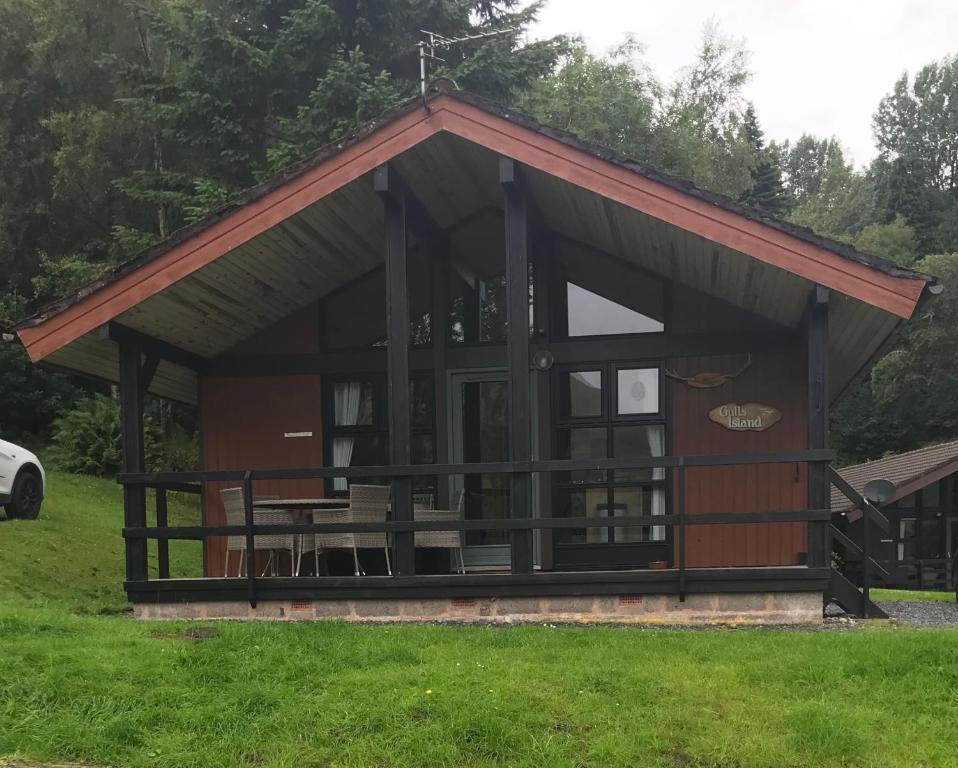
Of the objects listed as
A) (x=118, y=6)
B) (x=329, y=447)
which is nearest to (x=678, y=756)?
(x=329, y=447)

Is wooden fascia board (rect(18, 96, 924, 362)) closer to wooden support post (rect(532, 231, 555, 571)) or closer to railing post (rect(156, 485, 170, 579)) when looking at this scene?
railing post (rect(156, 485, 170, 579))

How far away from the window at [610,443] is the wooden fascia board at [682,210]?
2.43m

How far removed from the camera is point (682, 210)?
6617 mm

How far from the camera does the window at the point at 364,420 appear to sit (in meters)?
9.10

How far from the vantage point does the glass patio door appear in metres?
8.77

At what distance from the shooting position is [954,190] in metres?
41.7

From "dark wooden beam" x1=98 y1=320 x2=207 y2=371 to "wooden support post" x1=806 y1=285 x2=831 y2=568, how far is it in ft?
18.7

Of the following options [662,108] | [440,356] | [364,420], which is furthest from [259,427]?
[662,108]

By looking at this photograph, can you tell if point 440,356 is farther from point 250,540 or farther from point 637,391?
point 250,540

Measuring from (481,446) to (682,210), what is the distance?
346 cm

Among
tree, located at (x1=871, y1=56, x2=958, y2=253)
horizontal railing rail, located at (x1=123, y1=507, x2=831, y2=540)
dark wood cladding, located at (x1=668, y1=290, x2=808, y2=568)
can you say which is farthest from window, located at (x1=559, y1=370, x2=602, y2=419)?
tree, located at (x1=871, y1=56, x2=958, y2=253)

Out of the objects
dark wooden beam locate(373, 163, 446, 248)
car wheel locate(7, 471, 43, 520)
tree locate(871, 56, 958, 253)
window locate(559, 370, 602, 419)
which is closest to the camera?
dark wooden beam locate(373, 163, 446, 248)

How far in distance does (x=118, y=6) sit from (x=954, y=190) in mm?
Result: 37162

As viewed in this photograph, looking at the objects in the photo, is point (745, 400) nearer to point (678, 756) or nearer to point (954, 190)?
point (678, 756)
